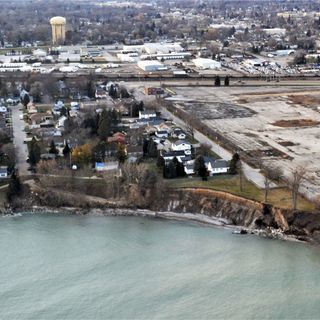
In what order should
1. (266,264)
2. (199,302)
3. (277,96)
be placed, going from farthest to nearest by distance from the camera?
(277,96) → (266,264) → (199,302)

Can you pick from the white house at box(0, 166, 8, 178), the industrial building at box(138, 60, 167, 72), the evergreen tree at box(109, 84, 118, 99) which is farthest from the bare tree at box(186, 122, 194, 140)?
the industrial building at box(138, 60, 167, 72)

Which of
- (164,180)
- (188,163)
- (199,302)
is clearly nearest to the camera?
(199,302)

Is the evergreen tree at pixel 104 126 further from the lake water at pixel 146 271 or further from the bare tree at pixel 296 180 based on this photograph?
the bare tree at pixel 296 180

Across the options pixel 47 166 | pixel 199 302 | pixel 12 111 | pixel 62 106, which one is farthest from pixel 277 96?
pixel 199 302

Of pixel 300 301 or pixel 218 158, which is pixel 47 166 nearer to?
pixel 218 158

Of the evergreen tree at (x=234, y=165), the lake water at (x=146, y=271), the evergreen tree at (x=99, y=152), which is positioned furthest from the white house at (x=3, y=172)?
the evergreen tree at (x=234, y=165)

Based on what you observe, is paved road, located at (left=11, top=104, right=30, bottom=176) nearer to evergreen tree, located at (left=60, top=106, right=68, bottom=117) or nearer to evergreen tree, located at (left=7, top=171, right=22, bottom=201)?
evergreen tree, located at (left=7, top=171, right=22, bottom=201)

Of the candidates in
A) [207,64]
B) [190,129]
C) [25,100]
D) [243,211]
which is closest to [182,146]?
[190,129]
